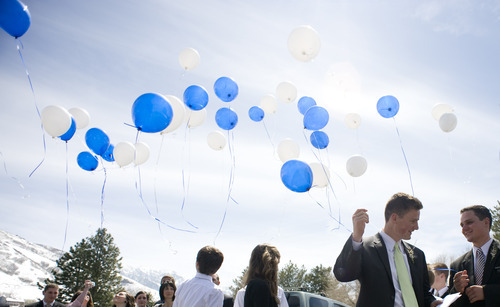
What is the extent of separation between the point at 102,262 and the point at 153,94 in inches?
1071

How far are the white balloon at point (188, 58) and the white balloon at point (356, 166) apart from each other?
3337 millimetres

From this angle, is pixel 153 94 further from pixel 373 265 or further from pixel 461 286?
pixel 461 286

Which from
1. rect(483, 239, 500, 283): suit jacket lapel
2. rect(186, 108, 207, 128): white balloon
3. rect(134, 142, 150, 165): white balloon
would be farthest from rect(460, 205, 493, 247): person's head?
rect(134, 142, 150, 165): white balloon

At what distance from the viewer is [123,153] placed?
19.4 ft

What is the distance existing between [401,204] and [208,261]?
162 centimetres

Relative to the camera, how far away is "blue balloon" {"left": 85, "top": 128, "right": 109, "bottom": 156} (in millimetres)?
5873

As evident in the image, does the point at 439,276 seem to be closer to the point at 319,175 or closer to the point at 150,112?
the point at 319,175

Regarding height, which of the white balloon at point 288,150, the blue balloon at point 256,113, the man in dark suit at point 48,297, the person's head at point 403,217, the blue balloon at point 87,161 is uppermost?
the blue balloon at point 256,113

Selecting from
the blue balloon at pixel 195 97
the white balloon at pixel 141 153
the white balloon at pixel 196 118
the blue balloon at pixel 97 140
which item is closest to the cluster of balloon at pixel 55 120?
the blue balloon at pixel 97 140

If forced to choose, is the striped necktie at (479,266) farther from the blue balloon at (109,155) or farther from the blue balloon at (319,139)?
the blue balloon at (109,155)

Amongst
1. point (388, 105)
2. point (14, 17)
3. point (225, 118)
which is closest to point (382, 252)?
point (388, 105)

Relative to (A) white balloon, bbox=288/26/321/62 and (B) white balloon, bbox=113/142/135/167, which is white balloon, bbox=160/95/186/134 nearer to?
(B) white balloon, bbox=113/142/135/167

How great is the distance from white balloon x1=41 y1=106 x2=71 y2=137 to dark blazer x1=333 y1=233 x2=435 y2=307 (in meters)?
4.54

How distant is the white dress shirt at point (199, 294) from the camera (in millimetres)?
2922
